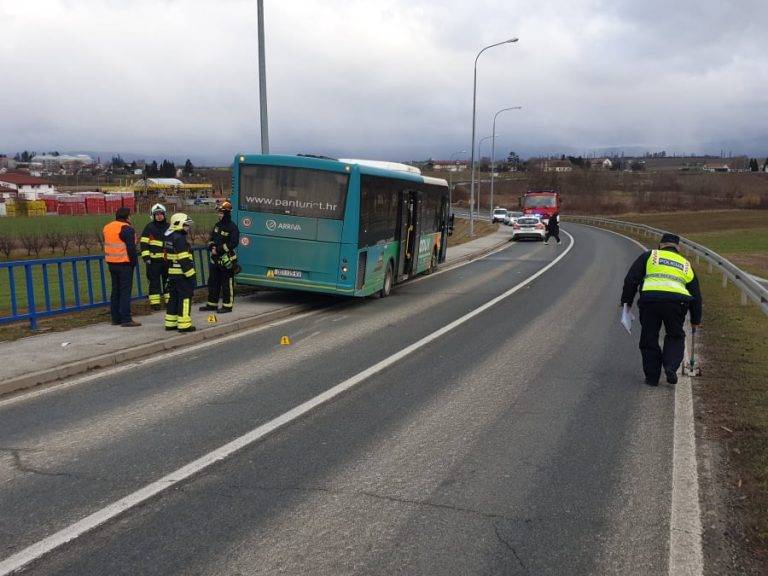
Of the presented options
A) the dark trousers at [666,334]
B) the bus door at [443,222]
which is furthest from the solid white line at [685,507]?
the bus door at [443,222]

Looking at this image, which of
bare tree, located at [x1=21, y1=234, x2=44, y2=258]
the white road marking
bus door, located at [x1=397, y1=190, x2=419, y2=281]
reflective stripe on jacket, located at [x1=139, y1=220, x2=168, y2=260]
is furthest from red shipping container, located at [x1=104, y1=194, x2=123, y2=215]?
the white road marking

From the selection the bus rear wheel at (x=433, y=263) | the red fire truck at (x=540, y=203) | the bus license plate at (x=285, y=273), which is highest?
the bus license plate at (x=285, y=273)

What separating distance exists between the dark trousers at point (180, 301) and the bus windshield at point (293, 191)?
3.69m

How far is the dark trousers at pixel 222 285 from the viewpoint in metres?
12.9

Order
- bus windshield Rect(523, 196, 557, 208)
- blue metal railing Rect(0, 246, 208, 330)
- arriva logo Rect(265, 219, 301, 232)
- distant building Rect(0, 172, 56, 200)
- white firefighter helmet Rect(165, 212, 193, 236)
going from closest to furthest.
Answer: white firefighter helmet Rect(165, 212, 193, 236) < blue metal railing Rect(0, 246, 208, 330) < arriva logo Rect(265, 219, 301, 232) < bus windshield Rect(523, 196, 557, 208) < distant building Rect(0, 172, 56, 200)

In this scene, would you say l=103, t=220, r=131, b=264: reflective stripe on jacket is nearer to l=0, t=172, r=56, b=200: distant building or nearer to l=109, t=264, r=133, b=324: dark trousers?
l=109, t=264, r=133, b=324: dark trousers

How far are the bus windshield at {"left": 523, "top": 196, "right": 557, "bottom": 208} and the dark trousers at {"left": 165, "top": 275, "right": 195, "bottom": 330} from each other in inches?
1553

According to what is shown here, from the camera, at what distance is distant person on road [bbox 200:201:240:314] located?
12.9 metres

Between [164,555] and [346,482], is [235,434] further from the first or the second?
[164,555]

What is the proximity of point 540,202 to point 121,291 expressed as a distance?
39882 millimetres

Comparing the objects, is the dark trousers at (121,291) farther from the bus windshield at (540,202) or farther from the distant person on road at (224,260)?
the bus windshield at (540,202)

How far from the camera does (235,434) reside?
20.6ft

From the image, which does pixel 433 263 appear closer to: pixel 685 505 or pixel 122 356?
pixel 122 356

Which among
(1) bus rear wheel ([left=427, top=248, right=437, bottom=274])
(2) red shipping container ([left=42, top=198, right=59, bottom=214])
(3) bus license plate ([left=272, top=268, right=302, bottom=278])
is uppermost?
(3) bus license plate ([left=272, top=268, right=302, bottom=278])
